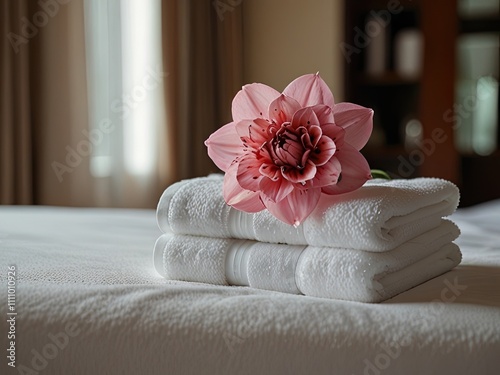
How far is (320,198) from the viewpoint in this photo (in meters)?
0.90

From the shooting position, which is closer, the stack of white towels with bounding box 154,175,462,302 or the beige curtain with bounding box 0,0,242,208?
the stack of white towels with bounding box 154,175,462,302

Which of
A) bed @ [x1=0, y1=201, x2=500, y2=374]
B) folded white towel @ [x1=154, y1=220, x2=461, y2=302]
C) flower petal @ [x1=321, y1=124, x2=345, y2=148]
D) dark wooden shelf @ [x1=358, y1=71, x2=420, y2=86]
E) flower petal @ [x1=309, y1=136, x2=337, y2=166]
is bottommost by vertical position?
bed @ [x1=0, y1=201, x2=500, y2=374]

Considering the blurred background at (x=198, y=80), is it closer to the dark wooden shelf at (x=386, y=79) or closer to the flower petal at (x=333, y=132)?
the dark wooden shelf at (x=386, y=79)

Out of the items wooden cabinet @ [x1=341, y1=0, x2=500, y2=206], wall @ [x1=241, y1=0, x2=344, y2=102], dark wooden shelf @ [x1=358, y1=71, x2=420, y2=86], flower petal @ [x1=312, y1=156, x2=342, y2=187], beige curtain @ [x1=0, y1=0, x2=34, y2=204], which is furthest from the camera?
wall @ [x1=241, y1=0, x2=344, y2=102]

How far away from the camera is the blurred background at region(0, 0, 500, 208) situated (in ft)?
9.39

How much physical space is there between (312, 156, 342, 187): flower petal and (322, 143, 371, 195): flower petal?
0.02 metres

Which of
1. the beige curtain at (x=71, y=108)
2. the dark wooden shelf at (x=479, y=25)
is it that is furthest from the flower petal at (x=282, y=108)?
the dark wooden shelf at (x=479, y=25)

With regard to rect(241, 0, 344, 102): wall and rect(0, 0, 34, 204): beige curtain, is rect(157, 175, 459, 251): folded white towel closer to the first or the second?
rect(0, 0, 34, 204): beige curtain

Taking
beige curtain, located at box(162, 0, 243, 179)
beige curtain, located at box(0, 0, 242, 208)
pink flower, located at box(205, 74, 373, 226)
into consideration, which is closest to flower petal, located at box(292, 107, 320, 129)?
pink flower, located at box(205, 74, 373, 226)

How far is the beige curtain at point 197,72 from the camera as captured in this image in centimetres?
325

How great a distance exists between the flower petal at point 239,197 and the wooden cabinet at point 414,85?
8.11ft

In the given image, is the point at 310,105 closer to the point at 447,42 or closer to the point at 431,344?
the point at 431,344

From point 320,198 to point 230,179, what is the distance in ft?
0.39

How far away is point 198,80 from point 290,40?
1.85 ft
